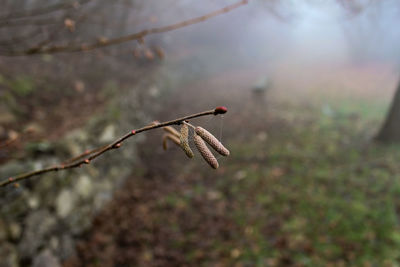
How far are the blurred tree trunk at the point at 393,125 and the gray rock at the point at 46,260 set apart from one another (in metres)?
6.38

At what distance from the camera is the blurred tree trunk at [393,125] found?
5.74m

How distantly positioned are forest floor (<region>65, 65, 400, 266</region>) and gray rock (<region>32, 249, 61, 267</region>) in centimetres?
18

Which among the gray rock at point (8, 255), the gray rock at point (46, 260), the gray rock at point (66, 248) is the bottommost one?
the gray rock at point (66, 248)

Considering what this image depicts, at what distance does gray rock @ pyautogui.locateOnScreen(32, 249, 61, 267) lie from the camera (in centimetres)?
323

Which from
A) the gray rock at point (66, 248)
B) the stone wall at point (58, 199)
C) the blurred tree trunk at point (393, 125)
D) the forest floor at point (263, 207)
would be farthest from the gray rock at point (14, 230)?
the blurred tree trunk at point (393, 125)

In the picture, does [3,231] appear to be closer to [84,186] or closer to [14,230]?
[14,230]

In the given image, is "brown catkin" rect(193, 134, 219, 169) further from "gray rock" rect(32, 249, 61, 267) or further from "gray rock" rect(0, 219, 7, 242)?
"gray rock" rect(32, 249, 61, 267)

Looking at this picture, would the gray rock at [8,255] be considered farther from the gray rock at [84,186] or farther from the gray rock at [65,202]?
the gray rock at [84,186]

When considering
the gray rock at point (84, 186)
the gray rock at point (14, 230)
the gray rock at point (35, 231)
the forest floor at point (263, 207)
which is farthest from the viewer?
the gray rock at point (84, 186)

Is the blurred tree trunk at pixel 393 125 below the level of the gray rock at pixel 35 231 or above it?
above

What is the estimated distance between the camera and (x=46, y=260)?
3.33m

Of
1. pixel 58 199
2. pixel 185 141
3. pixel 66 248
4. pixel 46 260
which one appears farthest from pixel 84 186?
pixel 185 141

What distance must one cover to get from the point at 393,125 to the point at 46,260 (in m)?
6.64

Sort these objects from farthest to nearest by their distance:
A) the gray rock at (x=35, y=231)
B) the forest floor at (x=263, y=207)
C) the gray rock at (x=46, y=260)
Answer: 1. the forest floor at (x=263, y=207)
2. the gray rock at (x=46, y=260)
3. the gray rock at (x=35, y=231)
